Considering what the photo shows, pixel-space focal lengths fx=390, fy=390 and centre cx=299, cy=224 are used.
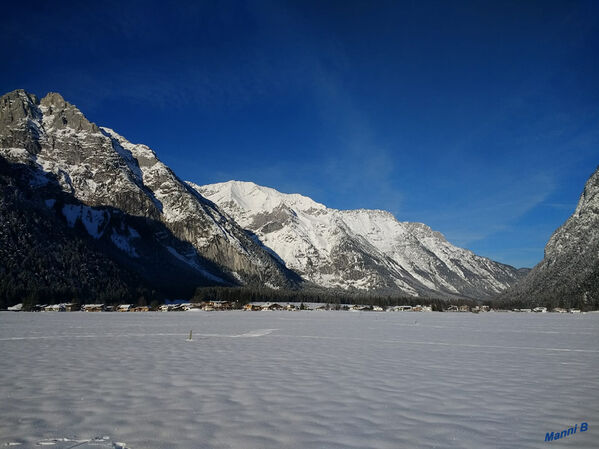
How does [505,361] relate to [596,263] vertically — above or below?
below

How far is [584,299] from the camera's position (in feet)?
519

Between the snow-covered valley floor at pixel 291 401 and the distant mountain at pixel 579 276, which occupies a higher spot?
the distant mountain at pixel 579 276

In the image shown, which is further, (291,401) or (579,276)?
(579,276)

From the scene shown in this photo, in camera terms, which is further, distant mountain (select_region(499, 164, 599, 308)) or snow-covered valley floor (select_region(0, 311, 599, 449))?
distant mountain (select_region(499, 164, 599, 308))

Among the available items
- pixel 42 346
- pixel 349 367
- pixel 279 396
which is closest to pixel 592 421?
pixel 279 396

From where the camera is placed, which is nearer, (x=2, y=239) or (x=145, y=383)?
(x=145, y=383)

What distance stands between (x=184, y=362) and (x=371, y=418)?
11.4 metres

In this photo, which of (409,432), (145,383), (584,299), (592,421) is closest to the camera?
(409,432)

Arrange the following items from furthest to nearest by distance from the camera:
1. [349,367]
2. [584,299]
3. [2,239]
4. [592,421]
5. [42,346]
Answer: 1. [584,299]
2. [2,239]
3. [42,346]
4. [349,367]
5. [592,421]

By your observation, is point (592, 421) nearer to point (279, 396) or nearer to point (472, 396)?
point (472, 396)

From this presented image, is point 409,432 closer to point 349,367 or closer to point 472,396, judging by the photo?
point 472,396

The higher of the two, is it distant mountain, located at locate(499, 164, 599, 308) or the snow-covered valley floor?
distant mountain, located at locate(499, 164, 599, 308)

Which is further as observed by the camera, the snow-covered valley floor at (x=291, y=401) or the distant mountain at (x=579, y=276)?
the distant mountain at (x=579, y=276)

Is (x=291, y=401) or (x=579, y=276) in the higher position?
(x=579, y=276)
